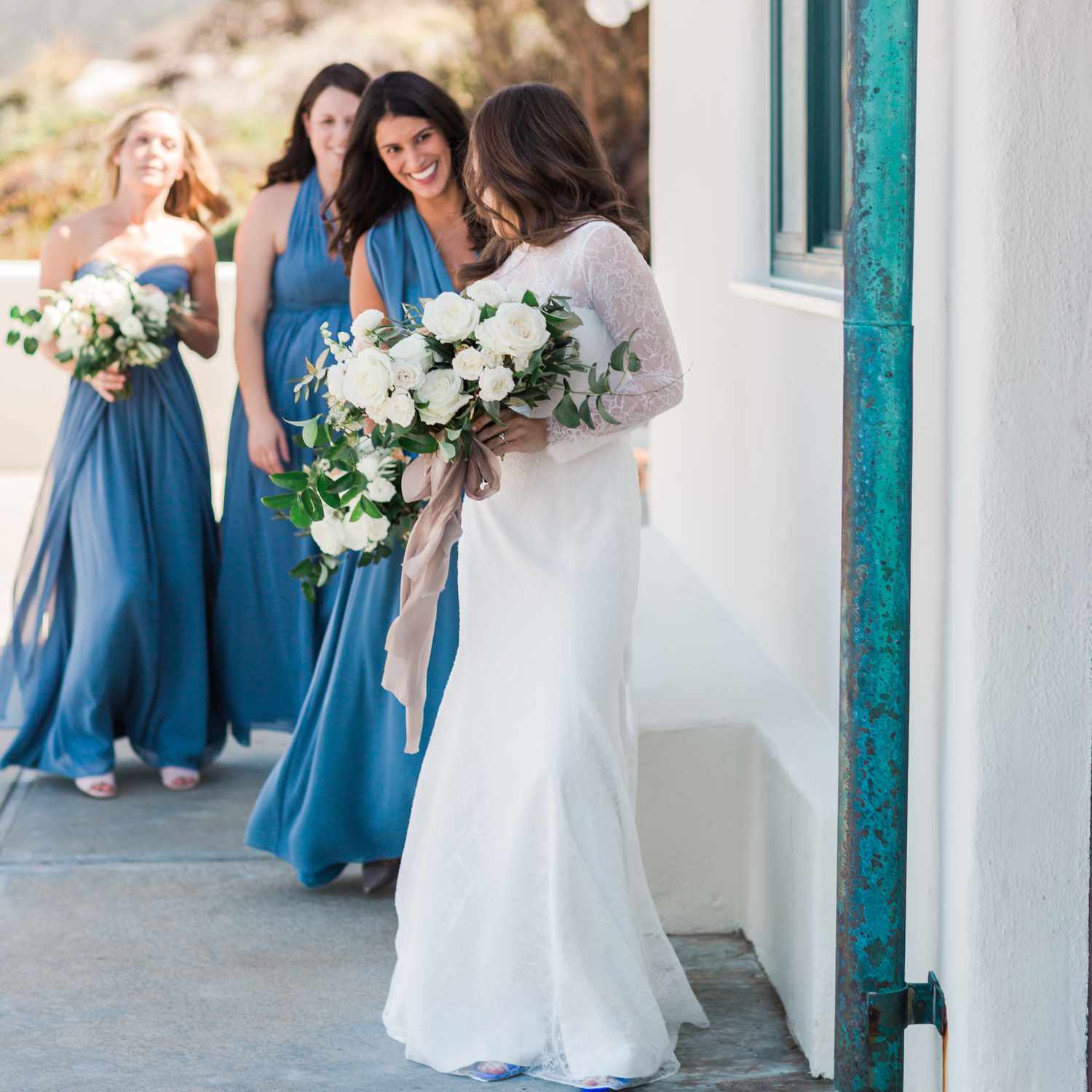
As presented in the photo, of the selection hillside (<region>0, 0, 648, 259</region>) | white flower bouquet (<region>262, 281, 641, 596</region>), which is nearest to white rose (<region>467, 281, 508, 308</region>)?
white flower bouquet (<region>262, 281, 641, 596</region>)

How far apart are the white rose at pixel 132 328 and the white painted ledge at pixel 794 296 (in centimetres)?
178

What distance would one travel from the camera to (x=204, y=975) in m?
3.87

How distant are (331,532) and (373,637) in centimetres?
62

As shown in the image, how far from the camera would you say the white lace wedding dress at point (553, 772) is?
322 centimetres

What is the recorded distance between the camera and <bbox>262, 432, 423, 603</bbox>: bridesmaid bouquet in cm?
331

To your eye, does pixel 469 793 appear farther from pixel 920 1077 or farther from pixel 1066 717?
pixel 1066 717

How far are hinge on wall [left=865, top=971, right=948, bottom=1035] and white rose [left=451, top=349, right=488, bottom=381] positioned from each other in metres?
1.27

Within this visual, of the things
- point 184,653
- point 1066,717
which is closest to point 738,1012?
point 1066,717

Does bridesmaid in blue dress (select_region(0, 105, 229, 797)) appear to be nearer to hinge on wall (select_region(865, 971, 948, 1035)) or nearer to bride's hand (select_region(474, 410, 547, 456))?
bride's hand (select_region(474, 410, 547, 456))

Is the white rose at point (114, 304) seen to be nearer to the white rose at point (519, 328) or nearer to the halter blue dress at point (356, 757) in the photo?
the halter blue dress at point (356, 757)

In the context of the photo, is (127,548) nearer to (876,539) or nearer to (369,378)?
(369,378)

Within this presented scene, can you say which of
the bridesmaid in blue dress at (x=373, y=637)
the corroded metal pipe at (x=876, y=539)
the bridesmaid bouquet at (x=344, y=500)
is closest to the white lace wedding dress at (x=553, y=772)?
the bridesmaid bouquet at (x=344, y=500)

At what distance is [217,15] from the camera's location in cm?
2581

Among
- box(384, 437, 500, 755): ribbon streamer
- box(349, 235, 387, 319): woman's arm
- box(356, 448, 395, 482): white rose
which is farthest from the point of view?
box(349, 235, 387, 319): woman's arm
